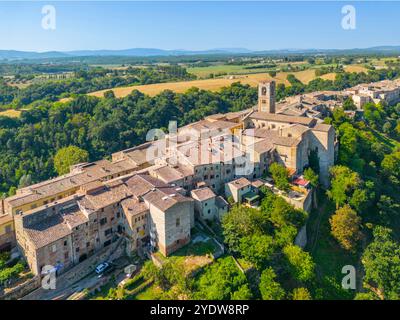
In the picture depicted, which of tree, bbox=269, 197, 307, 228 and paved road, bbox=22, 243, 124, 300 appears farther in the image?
tree, bbox=269, 197, 307, 228

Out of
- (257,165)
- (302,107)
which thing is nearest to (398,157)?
(302,107)

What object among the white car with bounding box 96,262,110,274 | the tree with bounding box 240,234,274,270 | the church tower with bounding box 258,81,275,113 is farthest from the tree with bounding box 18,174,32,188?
the church tower with bounding box 258,81,275,113

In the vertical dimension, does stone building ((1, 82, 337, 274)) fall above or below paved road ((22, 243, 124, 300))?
above

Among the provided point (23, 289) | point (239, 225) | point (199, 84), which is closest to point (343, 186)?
point (239, 225)

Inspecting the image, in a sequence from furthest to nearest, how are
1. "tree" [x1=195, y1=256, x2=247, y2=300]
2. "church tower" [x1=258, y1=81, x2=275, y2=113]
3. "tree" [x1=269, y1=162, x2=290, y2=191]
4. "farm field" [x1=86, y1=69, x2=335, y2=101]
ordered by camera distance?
"farm field" [x1=86, y1=69, x2=335, y2=101] → "church tower" [x1=258, y1=81, x2=275, y2=113] → "tree" [x1=269, y1=162, x2=290, y2=191] → "tree" [x1=195, y1=256, x2=247, y2=300]

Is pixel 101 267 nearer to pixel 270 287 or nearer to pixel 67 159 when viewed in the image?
pixel 270 287

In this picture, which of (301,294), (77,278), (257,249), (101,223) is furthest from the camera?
(101,223)

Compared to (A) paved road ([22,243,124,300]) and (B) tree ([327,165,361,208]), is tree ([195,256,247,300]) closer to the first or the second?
(A) paved road ([22,243,124,300])
